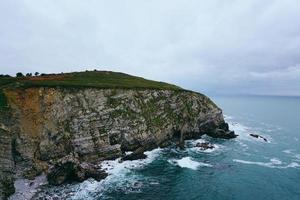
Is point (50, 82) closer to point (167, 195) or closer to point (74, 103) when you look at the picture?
point (74, 103)

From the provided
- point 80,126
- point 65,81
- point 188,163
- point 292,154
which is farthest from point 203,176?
point 65,81

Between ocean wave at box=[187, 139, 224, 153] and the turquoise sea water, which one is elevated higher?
ocean wave at box=[187, 139, 224, 153]

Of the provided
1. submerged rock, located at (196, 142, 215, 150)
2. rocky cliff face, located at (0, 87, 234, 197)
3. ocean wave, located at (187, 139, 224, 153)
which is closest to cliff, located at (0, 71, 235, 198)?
rocky cliff face, located at (0, 87, 234, 197)

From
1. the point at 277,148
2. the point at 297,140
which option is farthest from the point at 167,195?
the point at 297,140

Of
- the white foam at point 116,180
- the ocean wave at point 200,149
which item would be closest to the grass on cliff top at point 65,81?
the ocean wave at point 200,149

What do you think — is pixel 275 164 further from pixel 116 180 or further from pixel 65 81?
pixel 65 81

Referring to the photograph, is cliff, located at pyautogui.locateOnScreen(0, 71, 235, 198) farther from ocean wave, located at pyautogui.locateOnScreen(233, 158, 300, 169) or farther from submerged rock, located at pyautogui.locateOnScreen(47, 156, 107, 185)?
ocean wave, located at pyautogui.locateOnScreen(233, 158, 300, 169)

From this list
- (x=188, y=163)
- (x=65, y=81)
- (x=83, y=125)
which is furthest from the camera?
(x=65, y=81)
